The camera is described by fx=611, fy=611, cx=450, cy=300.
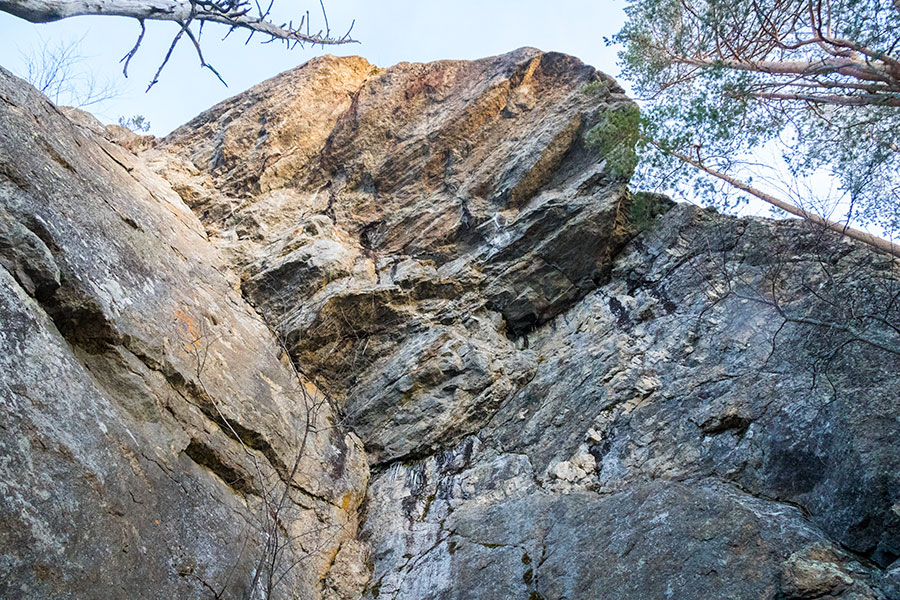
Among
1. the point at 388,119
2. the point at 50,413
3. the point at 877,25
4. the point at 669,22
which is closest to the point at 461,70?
the point at 388,119

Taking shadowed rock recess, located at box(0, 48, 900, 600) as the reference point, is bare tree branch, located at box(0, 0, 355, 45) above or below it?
above

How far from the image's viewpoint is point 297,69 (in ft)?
51.4

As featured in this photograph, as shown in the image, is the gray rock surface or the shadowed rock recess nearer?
the gray rock surface

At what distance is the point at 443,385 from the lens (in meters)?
8.20

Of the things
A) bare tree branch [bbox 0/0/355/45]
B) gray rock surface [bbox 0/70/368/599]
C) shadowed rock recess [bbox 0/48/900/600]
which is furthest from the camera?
bare tree branch [bbox 0/0/355/45]

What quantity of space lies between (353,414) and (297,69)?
35.2ft

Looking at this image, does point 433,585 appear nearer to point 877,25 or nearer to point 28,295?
point 28,295

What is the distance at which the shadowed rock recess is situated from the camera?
4648mm

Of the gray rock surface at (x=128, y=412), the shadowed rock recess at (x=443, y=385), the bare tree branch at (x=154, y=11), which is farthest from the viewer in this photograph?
the bare tree branch at (x=154, y=11)

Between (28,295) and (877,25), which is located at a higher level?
(877,25)

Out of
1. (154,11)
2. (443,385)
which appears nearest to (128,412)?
(443,385)

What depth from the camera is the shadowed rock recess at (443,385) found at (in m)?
4.65

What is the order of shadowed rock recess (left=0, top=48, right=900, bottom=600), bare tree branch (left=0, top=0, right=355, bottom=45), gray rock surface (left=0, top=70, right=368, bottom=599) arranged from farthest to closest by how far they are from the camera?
bare tree branch (left=0, top=0, right=355, bottom=45) < shadowed rock recess (left=0, top=48, right=900, bottom=600) < gray rock surface (left=0, top=70, right=368, bottom=599)

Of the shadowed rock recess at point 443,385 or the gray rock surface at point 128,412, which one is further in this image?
the shadowed rock recess at point 443,385
